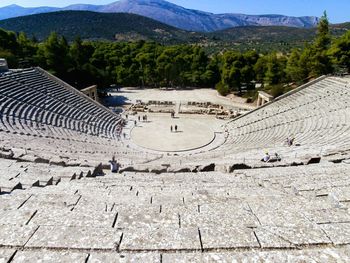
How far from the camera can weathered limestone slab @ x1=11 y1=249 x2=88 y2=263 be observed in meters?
3.01

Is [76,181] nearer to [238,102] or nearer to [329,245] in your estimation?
[329,245]

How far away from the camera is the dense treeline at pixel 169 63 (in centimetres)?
3426

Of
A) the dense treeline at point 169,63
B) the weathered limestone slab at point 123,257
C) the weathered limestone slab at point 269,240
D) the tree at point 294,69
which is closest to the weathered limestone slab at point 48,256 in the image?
the weathered limestone slab at point 123,257

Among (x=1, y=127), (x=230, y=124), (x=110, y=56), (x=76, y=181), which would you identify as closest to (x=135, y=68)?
(x=110, y=56)

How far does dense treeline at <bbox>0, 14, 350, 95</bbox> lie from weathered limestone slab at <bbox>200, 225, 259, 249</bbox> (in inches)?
1271

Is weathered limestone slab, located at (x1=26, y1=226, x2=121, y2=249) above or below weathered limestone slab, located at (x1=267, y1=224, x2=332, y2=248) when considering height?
below

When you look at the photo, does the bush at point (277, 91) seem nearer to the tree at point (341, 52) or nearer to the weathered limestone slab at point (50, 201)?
the tree at point (341, 52)

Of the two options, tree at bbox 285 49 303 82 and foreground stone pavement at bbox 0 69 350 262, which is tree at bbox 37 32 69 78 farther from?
tree at bbox 285 49 303 82

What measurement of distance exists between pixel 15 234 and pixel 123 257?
1.50 metres

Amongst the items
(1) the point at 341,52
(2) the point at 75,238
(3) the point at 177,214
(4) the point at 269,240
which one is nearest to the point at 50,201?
(2) the point at 75,238

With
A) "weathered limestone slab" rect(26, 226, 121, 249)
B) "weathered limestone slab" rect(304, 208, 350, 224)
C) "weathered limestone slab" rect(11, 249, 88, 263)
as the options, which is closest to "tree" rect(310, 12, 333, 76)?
"weathered limestone slab" rect(304, 208, 350, 224)

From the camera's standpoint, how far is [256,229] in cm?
372

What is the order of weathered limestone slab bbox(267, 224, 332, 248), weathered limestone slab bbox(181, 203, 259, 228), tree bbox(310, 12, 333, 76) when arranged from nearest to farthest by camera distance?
1. weathered limestone slab bbox(267, 224, 332, 248)
2. weathered limestone slab bbox(181, 203, 259, 228)
3. tree bbox(310, 12, 333, 76)

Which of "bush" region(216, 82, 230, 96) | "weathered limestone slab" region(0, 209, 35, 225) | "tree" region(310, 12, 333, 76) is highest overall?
"tree" region(310, 12, 333, 76)
